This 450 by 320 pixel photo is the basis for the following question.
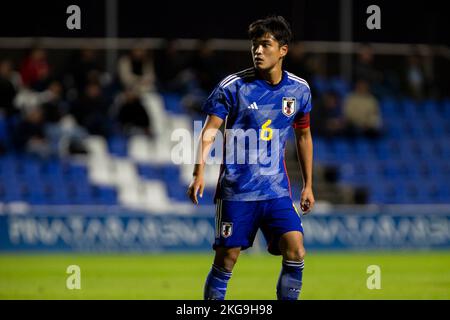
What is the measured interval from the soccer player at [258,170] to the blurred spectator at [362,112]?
12.3 m

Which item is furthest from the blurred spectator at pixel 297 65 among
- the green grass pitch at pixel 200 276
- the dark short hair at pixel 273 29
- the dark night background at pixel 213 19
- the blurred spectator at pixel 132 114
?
the dark short hair at pixel 273 29

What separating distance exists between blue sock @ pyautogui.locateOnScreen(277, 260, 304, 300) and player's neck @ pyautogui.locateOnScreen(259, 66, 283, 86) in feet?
4.66

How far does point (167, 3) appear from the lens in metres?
21.6

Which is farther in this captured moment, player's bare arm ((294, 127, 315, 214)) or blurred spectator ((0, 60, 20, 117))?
blurred spectator ((0, 60, 20, 117))

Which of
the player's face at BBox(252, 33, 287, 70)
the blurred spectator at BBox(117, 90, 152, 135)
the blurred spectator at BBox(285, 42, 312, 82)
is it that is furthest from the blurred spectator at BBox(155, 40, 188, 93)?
the player's face at BBox(252, 33, 287, 70)

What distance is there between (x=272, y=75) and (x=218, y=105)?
1.71 ft

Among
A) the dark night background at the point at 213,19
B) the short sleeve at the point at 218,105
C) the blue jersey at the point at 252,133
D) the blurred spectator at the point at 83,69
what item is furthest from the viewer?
the dark night background at the point at 213,19

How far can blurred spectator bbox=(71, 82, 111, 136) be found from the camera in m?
19.0

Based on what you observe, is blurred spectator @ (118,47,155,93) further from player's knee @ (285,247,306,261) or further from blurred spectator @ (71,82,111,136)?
player's knee @ (285,247,306,261)

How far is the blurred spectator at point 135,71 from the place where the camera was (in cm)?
1947

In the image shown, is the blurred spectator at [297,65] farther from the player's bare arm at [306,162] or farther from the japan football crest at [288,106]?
the japan football crest at [288,106]

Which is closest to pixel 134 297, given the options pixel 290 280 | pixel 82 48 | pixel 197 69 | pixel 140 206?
pixel 290 280

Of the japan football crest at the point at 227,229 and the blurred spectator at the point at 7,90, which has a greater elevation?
the blurred spectator at the point at 7,90

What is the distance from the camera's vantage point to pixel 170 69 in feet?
65.8
